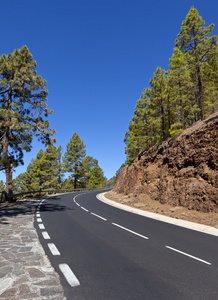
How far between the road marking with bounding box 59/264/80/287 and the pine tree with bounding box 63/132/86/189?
45.9 metres

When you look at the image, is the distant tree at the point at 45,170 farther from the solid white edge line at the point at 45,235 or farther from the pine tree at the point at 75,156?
the solid white edge line at the point at 45,235

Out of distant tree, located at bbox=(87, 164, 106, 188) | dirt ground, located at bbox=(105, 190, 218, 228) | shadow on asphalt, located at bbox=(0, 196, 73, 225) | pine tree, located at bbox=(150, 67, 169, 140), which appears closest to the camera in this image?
dirt ground, located at bbox=(105, 190, 218, 228)

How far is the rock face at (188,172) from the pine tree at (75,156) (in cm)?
3137

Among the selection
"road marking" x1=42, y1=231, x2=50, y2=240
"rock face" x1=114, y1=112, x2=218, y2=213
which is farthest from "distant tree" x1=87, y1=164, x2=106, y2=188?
"road marking" x1=42, y1=231, x2=50, y2=240

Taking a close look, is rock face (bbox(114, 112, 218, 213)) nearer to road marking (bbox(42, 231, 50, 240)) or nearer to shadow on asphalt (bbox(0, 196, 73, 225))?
shadow on asphalt (bbox(0, 196, 73, 225))

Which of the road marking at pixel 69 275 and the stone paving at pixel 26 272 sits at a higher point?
the stone paving at pixel 26 272

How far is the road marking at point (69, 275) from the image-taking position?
11.7 ft

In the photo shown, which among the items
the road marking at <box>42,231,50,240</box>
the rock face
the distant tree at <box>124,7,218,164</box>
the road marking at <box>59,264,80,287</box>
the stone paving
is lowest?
the road marking at <box>59,264,80,287</box>

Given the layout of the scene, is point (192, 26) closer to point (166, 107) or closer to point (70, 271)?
point (166, 107)

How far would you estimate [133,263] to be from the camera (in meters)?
4.61

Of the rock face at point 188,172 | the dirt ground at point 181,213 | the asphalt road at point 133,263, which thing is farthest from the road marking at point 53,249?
the rock face at point 188,172

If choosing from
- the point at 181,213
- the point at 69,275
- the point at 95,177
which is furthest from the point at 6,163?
the point at 95,177

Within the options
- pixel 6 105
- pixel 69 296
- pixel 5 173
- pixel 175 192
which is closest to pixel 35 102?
pixel 6 105

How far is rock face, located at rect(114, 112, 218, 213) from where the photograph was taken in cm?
1199
